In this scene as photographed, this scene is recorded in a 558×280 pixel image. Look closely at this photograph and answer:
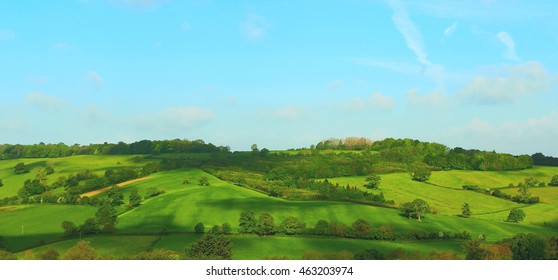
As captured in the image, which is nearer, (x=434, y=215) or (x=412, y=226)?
(x=412, y=226)

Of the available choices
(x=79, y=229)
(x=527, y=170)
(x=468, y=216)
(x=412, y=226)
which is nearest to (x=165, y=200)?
(x=79, y=229)

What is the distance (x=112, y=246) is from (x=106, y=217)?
12.3 meters

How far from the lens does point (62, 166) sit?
131m

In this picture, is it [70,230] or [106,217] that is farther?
[106,217]

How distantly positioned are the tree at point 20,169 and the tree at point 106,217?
43626 millimetres

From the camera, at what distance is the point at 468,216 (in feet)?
298

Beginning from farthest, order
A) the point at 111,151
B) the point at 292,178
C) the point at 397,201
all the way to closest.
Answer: the point at 111,151 → the point at 292,178 → the point at 397,201

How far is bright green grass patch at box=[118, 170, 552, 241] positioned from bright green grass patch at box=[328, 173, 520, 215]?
11.2 meters

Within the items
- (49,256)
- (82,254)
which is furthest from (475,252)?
(49,256)

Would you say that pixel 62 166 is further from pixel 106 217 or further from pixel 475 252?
pixel 475 252

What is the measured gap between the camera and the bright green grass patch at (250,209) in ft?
262

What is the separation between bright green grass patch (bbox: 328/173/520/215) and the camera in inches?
3854
